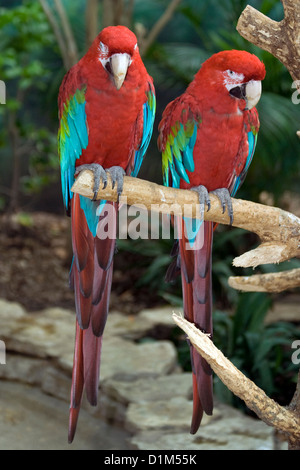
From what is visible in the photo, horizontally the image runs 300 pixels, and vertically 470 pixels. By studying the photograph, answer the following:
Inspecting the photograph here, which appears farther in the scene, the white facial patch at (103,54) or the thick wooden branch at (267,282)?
the thick wooden branch at (267,282)

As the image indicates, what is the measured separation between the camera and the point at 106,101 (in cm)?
119

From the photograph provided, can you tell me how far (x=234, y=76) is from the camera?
1.17m

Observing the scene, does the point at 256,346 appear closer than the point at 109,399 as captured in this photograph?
No

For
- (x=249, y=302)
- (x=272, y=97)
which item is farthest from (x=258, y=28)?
(x=272, y=97)

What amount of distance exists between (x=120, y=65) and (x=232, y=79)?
244mm

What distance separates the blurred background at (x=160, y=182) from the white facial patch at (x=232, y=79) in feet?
3.51

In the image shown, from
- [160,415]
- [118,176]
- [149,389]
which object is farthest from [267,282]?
[149,389]

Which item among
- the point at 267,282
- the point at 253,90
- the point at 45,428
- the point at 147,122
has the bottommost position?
the point at 45,428

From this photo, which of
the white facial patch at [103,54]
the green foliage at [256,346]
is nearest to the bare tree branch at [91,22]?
the green foliage at [256,346]

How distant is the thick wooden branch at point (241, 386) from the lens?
1.18 metres

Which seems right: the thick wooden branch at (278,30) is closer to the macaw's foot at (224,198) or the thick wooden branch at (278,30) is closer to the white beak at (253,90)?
the white beak at (253,90)

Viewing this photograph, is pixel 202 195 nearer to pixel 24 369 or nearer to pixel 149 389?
pixel 149 389

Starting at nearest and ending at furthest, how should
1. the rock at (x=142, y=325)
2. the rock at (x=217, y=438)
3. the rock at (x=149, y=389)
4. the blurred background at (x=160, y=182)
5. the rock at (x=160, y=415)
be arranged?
1. the rock at (x=217, y=438)
2. the rock at (x=160, y=415)
3. the rock at (x=149, y=389)
4. the blurred background at (x=160, y=182)
5. the rock at (x=142, y=325)
